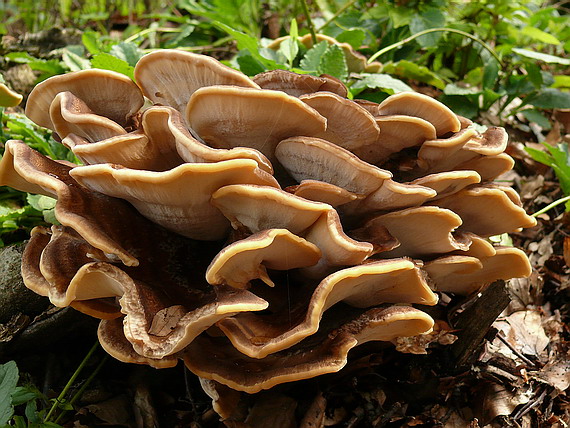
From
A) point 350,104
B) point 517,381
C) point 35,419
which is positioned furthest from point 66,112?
point 517,381

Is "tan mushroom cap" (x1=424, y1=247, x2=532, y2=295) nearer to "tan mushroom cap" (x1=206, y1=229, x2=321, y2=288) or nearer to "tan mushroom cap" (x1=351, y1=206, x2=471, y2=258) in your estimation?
"tan mushroom cap" (x1=351, y1=206, x2=471, y2=258)

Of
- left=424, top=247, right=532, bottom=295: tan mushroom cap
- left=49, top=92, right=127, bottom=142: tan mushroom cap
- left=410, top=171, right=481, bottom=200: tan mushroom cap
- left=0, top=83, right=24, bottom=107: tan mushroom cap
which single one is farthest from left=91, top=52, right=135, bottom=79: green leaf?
left=424, top=247, right=532, bottom=295: tan mushroom cap

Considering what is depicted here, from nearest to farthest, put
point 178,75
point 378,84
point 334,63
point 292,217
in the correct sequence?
point 292,217
point 178,75
point 334,63
point 378,84

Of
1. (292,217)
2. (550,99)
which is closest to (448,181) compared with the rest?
(292,217)

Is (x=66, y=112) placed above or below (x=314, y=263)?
above

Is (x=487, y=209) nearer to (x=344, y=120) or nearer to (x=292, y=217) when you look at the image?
A: (x=344, y=120)

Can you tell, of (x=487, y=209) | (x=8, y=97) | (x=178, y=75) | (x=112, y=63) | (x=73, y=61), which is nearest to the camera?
(x=178, y=75)

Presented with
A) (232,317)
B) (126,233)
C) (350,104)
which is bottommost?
(232,317)

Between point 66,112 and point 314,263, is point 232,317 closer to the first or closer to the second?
point 314,263
